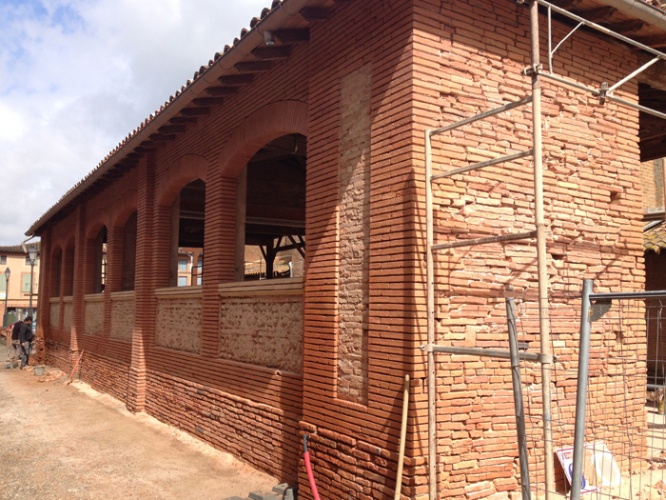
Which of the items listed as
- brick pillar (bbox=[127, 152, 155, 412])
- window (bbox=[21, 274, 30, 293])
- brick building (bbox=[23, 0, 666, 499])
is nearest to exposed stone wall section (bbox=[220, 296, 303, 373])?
brick building (bbox=[23, 0, 666, 499])

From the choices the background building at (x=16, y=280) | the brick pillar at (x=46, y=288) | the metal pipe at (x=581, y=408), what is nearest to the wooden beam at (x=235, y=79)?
the metal pipe at (x=581, y=408)

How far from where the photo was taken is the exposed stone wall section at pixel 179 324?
9328 millimetres

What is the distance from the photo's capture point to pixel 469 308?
203 inches

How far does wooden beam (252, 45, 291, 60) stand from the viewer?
6953mm

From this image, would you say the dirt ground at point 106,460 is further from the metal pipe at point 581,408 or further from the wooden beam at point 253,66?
the wooden beam at point 253,66

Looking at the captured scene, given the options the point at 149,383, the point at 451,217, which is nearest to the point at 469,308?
the point at 451,217

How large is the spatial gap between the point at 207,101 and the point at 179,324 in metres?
3.72

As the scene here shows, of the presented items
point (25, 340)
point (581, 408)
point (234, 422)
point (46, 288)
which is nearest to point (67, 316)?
point (25, 340)

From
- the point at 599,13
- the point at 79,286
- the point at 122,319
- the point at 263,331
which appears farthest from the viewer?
the point at 79,286

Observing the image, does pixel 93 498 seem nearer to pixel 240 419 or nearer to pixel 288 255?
pixel 240 419

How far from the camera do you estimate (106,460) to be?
7875mm

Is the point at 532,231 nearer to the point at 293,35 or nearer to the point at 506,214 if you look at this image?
the point at 506,214

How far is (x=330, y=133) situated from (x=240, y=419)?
3881 millimetres

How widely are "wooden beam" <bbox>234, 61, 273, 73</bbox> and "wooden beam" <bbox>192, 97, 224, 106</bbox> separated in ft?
4.44
